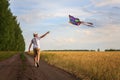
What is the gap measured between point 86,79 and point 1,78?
3678 mm

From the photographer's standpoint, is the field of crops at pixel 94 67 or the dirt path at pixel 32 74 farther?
the field of crops at pixel 94 67

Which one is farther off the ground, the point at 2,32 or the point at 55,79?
the point at 2,32

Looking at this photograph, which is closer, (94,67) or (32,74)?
(32,74)

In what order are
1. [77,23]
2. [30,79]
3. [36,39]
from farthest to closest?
[36,39] → [77,23] → [30,79]

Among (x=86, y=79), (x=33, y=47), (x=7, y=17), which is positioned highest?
(x=7, y=17)

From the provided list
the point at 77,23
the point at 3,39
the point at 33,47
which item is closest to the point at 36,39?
the point at 33,47

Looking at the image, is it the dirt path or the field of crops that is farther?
the field of crops

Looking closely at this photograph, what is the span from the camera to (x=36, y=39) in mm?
18781

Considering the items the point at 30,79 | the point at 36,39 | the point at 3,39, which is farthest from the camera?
the point at 3,39

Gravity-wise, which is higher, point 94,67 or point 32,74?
point 94,67

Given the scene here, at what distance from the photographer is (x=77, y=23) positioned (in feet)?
53.5

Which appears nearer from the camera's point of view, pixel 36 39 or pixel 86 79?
pixel 86 79

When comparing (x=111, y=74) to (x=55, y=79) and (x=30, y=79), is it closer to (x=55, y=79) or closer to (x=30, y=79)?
(x=55, y=79)

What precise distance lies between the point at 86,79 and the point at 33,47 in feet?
20.6
